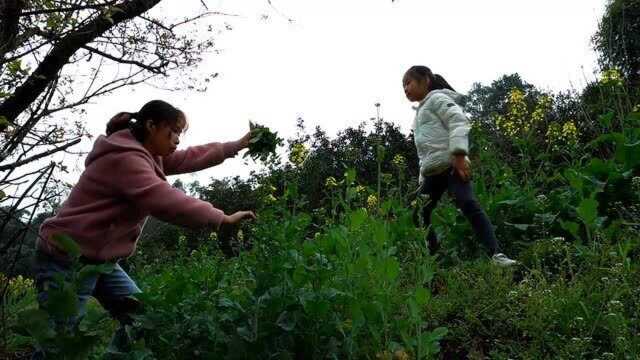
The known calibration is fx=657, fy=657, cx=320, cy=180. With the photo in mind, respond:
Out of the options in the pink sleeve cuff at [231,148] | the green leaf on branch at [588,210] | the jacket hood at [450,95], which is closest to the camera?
the pink sleeve cuff at [231,148]

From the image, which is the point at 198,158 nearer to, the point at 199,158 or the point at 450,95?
the point at 199,158

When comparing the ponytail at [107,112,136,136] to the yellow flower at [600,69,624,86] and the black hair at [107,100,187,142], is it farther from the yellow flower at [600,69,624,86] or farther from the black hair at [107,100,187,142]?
the yellow flower at [600,69,624,86]

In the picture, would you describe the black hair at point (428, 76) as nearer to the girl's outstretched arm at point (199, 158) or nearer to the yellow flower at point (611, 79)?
the yellow flower at point (611, 79)

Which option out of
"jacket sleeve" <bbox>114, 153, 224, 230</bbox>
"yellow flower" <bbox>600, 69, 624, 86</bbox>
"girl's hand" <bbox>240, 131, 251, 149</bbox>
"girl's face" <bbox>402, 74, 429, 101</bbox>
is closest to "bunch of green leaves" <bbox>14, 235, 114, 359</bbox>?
"jacket sleeve" <bbox>114, 153, 224, 230</bbox>

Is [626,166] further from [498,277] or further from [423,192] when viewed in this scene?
[498,277]

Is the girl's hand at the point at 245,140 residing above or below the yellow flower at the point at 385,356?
above

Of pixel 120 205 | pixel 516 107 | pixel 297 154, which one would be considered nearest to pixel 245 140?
pixel 297 154

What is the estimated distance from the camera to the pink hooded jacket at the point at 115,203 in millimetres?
2684

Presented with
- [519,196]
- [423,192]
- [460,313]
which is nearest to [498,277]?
[460,313]

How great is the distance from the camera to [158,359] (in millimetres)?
2498

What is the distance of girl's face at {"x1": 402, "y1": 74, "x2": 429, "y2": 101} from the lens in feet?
15.9

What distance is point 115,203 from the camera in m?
2.86

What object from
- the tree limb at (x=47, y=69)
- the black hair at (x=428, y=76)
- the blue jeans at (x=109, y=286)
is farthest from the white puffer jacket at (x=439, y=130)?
the blue jeans at (x=109, y=286)

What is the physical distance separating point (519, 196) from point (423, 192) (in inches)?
35.3
